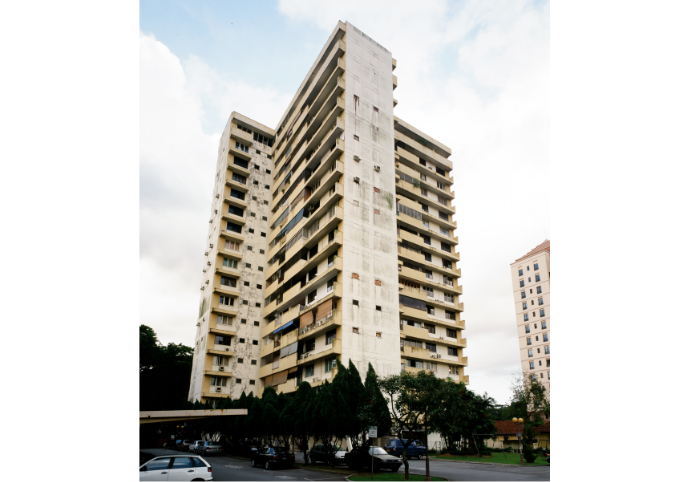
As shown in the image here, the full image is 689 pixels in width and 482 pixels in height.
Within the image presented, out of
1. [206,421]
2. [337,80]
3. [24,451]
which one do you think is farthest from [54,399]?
[337,80]

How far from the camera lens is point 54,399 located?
50.6 ft

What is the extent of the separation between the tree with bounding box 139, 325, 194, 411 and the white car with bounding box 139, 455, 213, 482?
5325 cm

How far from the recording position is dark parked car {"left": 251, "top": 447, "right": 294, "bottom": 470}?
30672mm

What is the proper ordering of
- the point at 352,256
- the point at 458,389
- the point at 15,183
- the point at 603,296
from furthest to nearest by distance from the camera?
the point at 352,256 → the point at 458,389 → the point at 15,183 → the point at 603,296

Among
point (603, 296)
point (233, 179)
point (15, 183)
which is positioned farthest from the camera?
point (233, 179)

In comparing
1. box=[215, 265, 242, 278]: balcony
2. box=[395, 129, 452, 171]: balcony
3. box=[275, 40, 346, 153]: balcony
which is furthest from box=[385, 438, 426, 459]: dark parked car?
box=[275, 40, 346, 153]: balcony

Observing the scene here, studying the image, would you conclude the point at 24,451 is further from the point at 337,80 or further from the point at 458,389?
the point at 337,80

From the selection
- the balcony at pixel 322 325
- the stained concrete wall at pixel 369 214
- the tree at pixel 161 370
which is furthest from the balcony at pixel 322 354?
the tree at pixel 161 370

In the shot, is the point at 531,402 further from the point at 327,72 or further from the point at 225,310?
the point at 327,72

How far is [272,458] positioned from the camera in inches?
1209

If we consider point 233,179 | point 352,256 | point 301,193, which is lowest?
point 352,256

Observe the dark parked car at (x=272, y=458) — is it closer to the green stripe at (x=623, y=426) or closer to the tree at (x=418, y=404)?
the tree at (x=418, y=404)

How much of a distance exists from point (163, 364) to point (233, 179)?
3540 centimetres

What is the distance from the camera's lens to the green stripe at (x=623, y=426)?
422 cm
